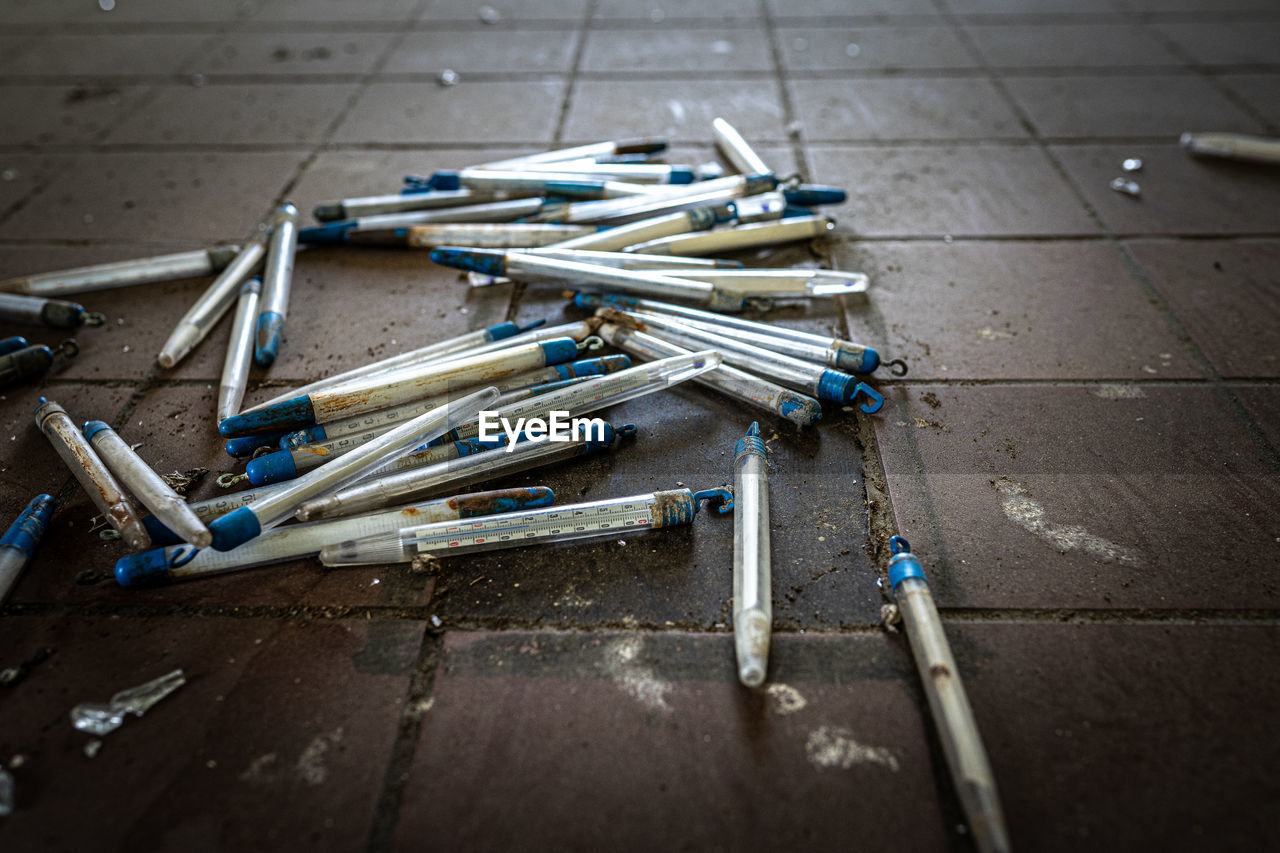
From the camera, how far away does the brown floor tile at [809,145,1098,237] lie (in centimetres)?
324

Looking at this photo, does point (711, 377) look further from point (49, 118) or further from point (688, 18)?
point (49, 118)

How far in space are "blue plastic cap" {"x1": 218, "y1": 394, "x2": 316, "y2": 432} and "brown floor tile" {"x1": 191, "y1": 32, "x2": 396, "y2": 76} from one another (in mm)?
Answer: 3350

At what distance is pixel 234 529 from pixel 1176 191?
12.7 feet

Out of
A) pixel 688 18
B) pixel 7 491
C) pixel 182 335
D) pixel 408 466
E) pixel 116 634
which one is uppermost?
pixel 688 18

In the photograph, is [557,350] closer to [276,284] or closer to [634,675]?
[634,675]

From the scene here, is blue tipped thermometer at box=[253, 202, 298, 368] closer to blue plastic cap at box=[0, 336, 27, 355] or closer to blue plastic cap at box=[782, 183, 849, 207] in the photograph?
blue plastic cap at box=[0, 336, 27, 355]

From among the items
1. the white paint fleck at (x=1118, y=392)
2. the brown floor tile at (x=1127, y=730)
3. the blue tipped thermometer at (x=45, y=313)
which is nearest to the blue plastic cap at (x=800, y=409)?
the brown floor tile at (x=1127, y=730)

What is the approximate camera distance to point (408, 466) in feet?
6.79

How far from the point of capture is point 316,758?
5.08 ft

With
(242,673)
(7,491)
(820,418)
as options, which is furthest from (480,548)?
(7,491)

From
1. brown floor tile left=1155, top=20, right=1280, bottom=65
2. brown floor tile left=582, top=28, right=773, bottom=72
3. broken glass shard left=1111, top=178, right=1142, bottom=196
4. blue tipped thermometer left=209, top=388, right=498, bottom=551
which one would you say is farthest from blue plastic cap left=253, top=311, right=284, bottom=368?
brown floor tile left=1155, top=20, right=1280, bottom=65

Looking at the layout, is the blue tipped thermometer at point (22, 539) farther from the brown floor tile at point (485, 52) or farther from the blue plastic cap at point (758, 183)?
the brown floor tile at point (485, 52)

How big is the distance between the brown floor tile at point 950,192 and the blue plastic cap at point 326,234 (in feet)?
6.70

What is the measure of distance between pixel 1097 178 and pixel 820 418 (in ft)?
7.43
